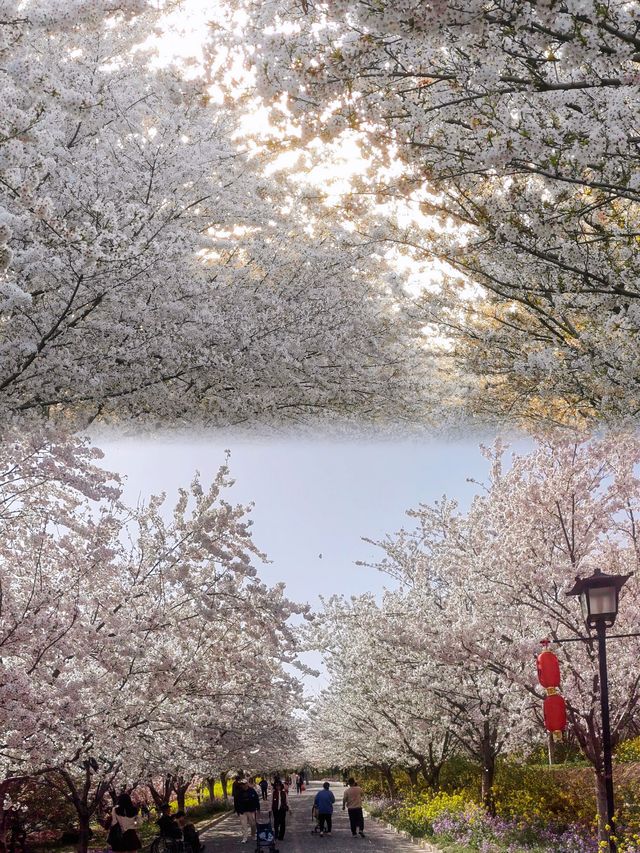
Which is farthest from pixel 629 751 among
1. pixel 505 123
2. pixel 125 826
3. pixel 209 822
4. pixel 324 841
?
pixel 505 123

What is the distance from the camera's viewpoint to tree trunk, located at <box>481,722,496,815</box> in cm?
1193

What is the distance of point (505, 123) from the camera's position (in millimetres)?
4301

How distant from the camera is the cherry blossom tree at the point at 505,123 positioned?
385 centimetres

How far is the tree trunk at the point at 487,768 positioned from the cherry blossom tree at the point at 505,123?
262 inches

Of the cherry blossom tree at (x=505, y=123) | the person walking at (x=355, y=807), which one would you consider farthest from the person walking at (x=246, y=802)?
the cherry blossom tree at (x=505, y=123)

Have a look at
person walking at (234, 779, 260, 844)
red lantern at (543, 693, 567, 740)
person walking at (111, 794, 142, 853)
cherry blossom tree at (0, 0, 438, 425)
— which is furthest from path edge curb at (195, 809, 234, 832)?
red lantern at (543, 693, 567, 740)

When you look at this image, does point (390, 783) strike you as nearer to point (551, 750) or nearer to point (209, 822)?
point (209, 822)

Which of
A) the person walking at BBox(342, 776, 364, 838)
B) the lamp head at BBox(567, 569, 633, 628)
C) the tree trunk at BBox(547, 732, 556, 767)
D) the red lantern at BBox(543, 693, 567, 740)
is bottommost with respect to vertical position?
the person walking at BBox(342, 776, 364, 838)

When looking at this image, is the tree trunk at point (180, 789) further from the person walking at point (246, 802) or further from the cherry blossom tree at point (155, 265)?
the cherry blossom tree at point (155, 265)

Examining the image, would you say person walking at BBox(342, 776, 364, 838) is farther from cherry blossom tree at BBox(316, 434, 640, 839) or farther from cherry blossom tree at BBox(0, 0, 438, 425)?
cherry blossom tree at BBox(0, 0, 438, 425)

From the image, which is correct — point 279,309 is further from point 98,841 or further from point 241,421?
point 98,841

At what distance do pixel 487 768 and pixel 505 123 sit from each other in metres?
10.4

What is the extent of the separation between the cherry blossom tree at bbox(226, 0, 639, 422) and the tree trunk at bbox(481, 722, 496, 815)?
665 cm

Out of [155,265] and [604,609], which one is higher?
[155,265]
